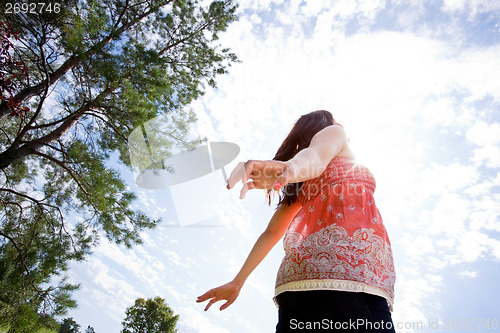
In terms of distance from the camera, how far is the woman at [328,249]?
77 cm

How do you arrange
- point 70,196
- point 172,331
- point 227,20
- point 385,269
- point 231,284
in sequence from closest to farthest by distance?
point 385,269, point 231,284, point 70,196, point 227,20, point 172,331

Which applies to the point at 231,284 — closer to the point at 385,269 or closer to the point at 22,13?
the point at 385,269

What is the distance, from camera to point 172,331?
1484 cm

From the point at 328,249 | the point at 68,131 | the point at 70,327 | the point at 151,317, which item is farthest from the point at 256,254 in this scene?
the point at 70,327

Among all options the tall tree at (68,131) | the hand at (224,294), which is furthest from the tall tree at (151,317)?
the hand at (224,294)

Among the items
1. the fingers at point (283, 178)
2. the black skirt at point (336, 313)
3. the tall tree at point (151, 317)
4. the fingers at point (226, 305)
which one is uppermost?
the tall tree at point (151, 317)

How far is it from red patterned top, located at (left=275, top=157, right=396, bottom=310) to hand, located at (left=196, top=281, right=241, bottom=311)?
0.24 m

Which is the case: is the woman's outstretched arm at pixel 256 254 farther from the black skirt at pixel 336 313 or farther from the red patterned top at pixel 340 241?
the black skirt at pixel 336 313

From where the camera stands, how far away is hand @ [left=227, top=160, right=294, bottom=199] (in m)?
0.70

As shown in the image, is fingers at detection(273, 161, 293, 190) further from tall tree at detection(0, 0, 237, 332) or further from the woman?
tall tree at detection(0, 0, 237, 332)

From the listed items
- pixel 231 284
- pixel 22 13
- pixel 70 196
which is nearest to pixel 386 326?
pixel 231 284

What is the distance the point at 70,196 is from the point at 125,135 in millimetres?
1454

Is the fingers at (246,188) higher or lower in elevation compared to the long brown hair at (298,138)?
lower

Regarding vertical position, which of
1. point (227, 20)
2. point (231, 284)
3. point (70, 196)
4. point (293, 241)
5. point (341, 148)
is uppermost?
point (227, 20)
